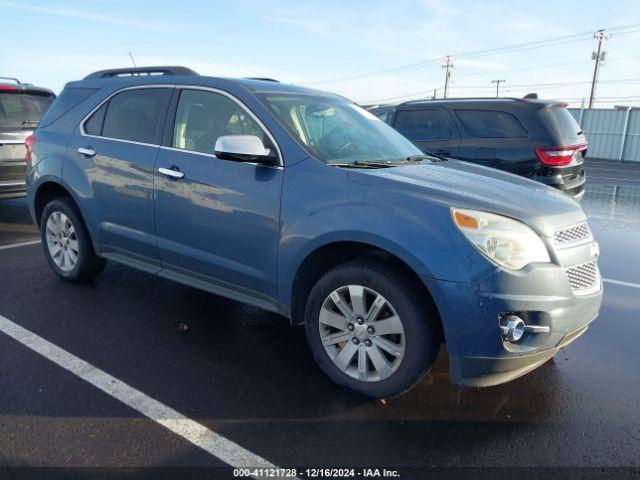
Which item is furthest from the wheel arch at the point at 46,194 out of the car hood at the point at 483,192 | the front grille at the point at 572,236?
the front grille at the point at 572,236

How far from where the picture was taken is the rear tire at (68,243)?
15.1ft

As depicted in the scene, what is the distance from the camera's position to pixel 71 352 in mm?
3506

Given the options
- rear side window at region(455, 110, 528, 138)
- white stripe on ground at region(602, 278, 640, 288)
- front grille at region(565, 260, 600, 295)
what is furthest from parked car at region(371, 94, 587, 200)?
front grille at region(565, 260, 600, 295)

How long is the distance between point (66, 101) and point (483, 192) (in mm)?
3826

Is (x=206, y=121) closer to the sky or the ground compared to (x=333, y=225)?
closer to the sky

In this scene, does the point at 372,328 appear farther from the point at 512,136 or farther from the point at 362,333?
the point at 512,136

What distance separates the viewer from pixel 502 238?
2611mm

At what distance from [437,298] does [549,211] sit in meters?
0.84

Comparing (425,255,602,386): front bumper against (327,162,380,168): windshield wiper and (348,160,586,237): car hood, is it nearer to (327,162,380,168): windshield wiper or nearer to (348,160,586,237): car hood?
(348,160,586,237): car hood

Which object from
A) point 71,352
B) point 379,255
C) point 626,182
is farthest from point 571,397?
point 626,182

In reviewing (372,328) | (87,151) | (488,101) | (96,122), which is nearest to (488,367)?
(372,328)

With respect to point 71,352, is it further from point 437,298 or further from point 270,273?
point 437,298

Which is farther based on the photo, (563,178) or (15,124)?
(15,124)

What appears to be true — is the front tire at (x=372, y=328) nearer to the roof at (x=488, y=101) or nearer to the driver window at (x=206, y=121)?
the driver window at (x=206, y=121)
